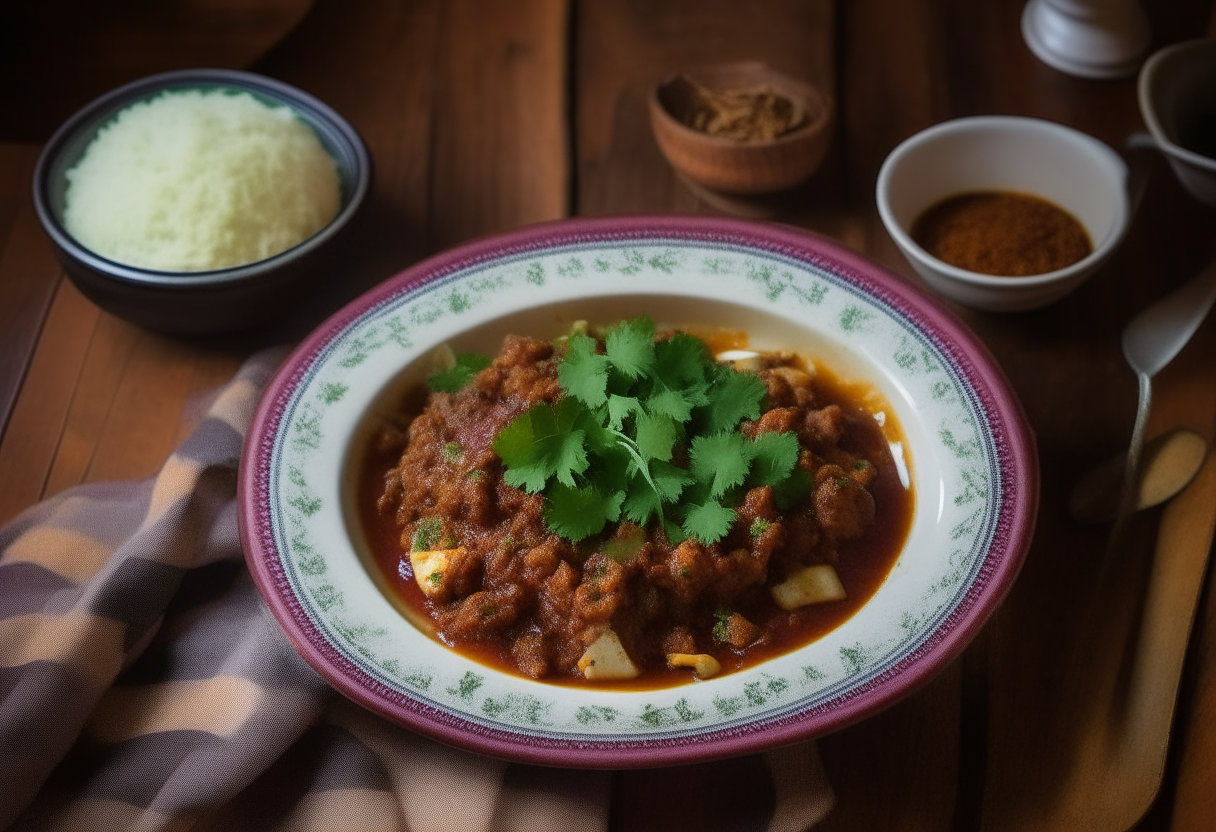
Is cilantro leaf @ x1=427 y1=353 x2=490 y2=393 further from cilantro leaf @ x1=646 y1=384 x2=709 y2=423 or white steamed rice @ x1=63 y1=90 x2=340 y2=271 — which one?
white steamed rice @ x1=63 y1=90 x2=340 y2=271

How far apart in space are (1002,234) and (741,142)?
0.81 meters

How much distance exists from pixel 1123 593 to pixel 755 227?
1.32 m

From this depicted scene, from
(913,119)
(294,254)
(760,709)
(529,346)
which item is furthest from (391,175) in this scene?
(760,709)

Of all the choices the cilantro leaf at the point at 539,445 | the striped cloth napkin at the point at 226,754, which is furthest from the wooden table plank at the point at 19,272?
the cilantro leaf at the point at 539,445

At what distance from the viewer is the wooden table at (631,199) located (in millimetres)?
2660

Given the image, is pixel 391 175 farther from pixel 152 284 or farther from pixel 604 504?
pixel 604 504

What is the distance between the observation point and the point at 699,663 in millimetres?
2580

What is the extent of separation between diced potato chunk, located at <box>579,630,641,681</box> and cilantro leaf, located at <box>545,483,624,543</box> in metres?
0.25

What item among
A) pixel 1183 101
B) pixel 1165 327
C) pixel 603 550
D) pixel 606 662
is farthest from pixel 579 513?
pixel 1183 101

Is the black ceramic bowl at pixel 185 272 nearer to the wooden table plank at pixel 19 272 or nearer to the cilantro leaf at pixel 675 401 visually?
the wooden table plank at pixel 19 272

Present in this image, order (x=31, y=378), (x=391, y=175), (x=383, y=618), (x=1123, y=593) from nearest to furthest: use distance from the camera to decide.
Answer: (x=383, y=618) < (x=1123, y=593) < (x=31, y=378) < (x=391, y=175)

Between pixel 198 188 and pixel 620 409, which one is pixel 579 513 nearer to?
pixel 620 409

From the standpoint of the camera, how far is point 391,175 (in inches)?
158

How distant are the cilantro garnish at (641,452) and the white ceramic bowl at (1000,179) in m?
0.80
